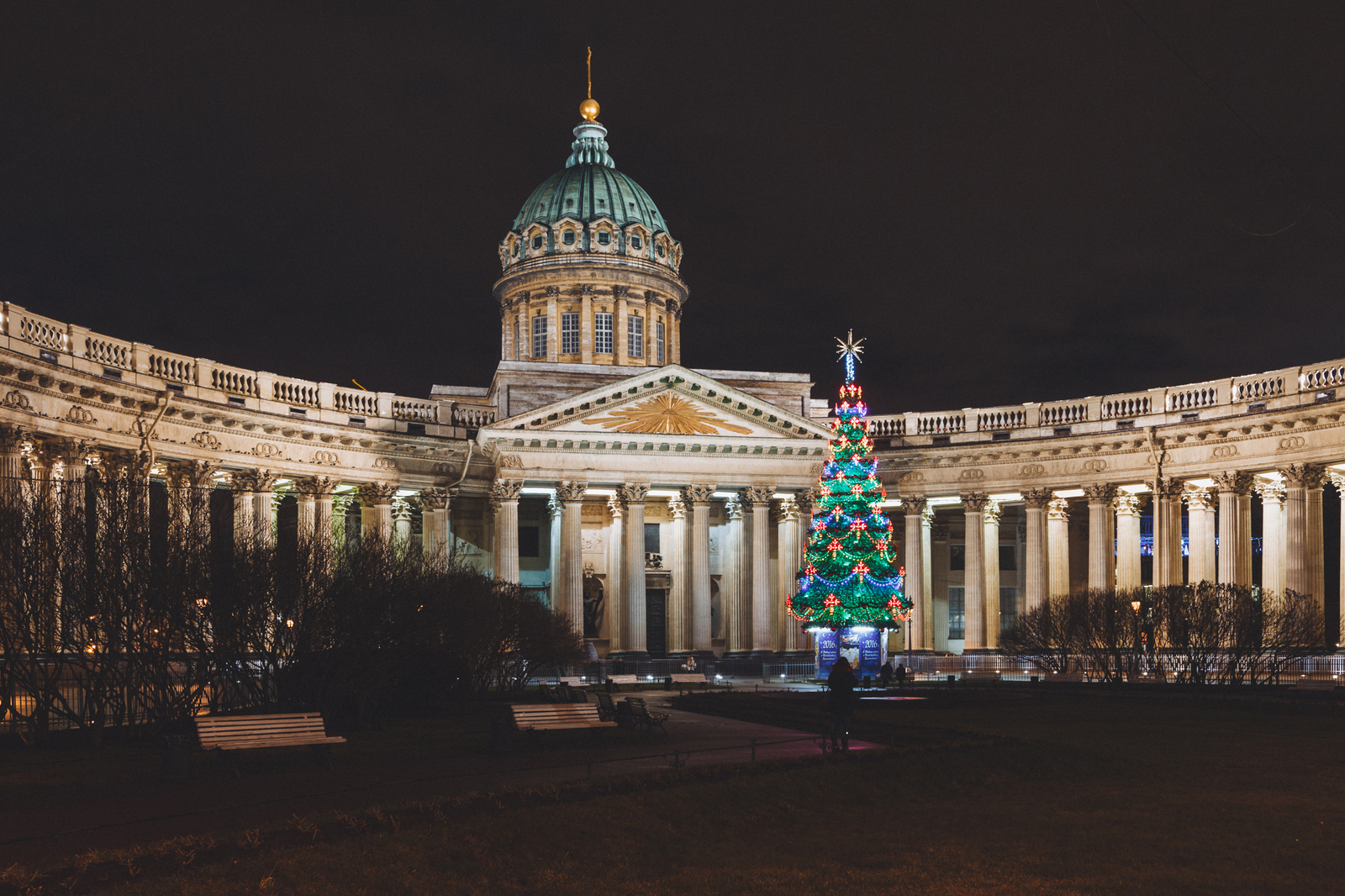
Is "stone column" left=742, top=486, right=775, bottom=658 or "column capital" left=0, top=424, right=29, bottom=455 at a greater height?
"column capital" left=0, top=424, right=29, bottom=455

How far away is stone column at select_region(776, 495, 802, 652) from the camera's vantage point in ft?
185

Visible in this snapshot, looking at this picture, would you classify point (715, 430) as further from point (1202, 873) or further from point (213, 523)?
point (1202, 873)

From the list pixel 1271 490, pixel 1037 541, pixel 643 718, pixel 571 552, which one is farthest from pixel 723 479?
pixel 643 718

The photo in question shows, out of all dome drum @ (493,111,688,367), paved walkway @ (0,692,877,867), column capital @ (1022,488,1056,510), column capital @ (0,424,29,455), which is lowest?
paved walkway @ (0,692,877,867)

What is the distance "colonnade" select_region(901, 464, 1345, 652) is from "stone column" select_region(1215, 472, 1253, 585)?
0.03 metres

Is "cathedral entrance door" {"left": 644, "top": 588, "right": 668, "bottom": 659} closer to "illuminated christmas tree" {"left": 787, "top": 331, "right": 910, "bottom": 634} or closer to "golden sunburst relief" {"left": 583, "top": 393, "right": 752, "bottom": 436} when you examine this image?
"golden sunburst relief" {"left": 583, "top": 393, "right": 752, "bottom": 436}

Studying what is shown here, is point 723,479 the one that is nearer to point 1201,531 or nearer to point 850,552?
point 850,552

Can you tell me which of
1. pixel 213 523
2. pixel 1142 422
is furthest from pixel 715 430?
pixel 213 523

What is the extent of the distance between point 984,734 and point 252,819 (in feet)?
43.9

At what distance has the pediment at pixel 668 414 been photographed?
53.8 m

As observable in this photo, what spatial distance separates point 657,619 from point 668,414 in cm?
1146

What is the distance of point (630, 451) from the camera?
55.4 meters

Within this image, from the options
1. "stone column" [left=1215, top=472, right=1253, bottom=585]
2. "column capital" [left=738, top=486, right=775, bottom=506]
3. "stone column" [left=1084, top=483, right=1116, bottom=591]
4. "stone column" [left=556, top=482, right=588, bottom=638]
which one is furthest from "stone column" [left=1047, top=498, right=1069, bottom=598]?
"stone column" [left=556, top=482, right=588, bottom=638]

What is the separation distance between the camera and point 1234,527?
162 feet
